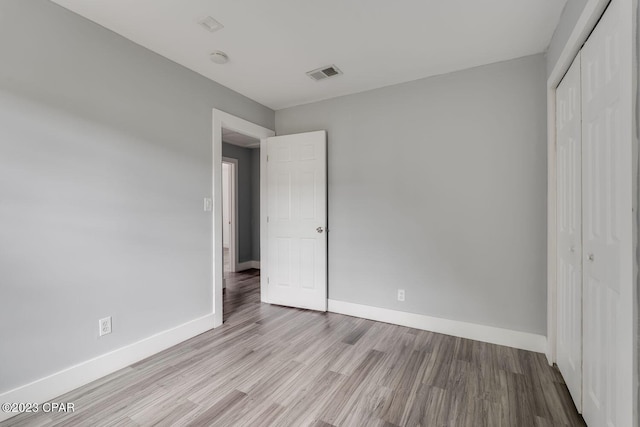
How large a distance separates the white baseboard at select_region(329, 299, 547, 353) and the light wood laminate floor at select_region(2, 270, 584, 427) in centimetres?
7

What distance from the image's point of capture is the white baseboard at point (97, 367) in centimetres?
166

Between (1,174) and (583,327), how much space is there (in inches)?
134

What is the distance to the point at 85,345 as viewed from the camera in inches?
75.5

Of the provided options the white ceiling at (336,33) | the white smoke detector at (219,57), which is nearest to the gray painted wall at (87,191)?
the white ceiling at (336,33)

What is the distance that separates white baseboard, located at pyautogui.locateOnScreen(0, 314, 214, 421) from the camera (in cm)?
166

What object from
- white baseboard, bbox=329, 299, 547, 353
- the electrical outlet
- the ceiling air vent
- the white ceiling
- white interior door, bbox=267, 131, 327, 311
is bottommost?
white baseboard, bbox=329, 299, 547, 353

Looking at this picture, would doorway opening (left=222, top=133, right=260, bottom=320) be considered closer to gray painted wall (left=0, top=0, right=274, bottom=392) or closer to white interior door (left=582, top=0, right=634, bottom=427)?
gray painted wall (left=0, top=0, right=274, bottom=392)

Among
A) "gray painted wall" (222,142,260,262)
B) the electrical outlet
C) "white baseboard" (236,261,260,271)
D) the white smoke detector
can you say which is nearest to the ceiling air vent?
the white smoke detector

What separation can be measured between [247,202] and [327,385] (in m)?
4.38

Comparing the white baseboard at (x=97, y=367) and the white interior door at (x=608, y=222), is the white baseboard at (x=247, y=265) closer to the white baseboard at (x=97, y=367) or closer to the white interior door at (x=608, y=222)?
the white baseboard at (x=97, y=367)

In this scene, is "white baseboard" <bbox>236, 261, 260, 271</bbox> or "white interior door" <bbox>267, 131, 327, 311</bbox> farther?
"white baseboard" <bbox>236, 261, 260, 271</bbox>

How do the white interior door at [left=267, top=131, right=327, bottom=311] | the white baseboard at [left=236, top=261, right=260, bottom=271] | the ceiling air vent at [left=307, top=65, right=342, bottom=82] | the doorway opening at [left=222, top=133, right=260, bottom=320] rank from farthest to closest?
the white baseboard at [left=236, top=261, right=260, bottom=271] → the doorway opening at [left=222, top=133, right=260, bottom=320] → the white interior door at [left=267, top=131, right=327, bottom=311] → the ceiling air vent at [left=307, top=65, right=342, bottom=82]

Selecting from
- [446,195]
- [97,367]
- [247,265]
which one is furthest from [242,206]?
[446,195]

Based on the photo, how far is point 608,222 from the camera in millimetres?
1238
